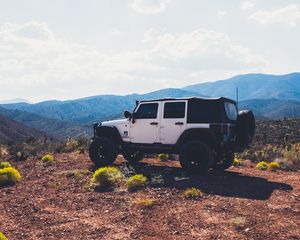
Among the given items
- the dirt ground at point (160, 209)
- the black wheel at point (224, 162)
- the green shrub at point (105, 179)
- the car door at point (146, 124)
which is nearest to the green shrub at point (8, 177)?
the dirt ground at point (160, 209)

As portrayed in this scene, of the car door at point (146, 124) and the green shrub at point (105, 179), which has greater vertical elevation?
the car door at point (146, 124)

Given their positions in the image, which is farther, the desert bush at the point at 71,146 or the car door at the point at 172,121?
the desert bush at the point at 71,146

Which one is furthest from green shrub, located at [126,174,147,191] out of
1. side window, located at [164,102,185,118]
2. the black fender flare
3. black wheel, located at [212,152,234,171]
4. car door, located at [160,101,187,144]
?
black wheel, located at [212,152,234,171]

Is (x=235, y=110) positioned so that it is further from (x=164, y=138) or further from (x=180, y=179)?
(x=180, y=179)

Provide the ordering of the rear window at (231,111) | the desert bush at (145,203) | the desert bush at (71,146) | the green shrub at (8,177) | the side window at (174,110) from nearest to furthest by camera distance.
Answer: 1. the desert bush at (145,203)
2. the green shrub at (8,177)
3. the rear window at (231,111)
4. the side window at (174,110)
5. the desert bush at (71,146)

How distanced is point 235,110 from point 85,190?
515cm

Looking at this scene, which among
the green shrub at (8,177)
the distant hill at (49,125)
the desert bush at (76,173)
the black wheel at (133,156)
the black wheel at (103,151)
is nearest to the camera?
the green shrub at (8,177)

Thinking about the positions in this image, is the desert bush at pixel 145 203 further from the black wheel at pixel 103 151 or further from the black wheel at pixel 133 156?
the black wheel at pixel 133 156

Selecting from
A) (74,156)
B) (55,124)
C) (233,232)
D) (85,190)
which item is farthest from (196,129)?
(55,124)

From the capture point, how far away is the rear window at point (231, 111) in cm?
1117

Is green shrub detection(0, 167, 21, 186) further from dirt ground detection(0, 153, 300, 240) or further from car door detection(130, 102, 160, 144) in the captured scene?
car door detection(130, 102, 160, 144)

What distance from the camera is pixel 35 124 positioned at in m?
157

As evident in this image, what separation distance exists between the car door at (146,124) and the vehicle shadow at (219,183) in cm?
112

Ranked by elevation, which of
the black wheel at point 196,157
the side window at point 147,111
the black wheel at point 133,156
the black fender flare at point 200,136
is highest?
the side window at point 147,111
